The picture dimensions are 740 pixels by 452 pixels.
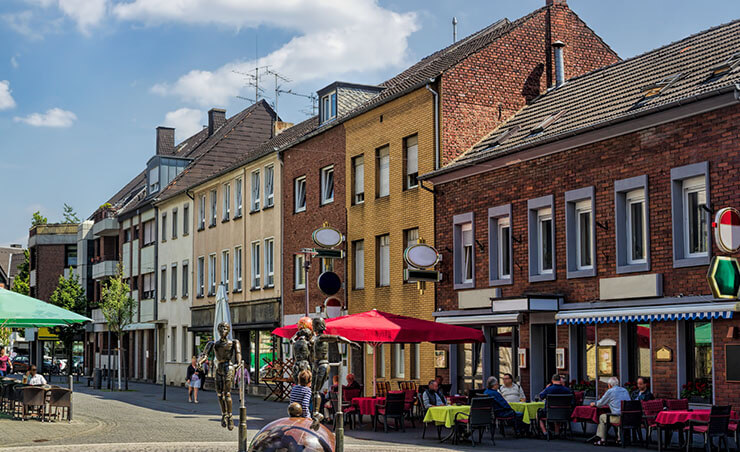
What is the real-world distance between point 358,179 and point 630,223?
1336 centimetres

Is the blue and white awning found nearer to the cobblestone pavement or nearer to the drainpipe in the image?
the cobblestone pavement

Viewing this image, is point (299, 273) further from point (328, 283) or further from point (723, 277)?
point (723, 277)

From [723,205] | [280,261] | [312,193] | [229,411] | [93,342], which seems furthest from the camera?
[93,342]

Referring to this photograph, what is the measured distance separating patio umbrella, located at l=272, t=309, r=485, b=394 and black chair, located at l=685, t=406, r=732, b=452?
20.9 ft

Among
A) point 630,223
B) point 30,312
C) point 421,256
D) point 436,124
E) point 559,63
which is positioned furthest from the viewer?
point 559,63

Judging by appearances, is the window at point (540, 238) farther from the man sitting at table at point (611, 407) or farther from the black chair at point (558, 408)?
the man sitting at table at point (611, 407)

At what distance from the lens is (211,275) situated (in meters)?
46.2

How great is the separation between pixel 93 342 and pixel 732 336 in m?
54.5

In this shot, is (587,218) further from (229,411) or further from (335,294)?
(335,294)

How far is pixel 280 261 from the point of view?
128ft

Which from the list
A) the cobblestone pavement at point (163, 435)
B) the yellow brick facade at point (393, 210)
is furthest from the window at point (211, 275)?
the cobblestone pavement at point (163, 435)

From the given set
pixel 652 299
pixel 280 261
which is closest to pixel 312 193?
pixel 280 261

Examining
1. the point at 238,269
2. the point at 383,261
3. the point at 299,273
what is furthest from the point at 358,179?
the point at 238,269

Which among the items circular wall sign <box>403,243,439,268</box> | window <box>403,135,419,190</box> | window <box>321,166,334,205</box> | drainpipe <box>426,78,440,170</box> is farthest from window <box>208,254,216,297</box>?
circular wall sign <box>403,243,439,268</box>
